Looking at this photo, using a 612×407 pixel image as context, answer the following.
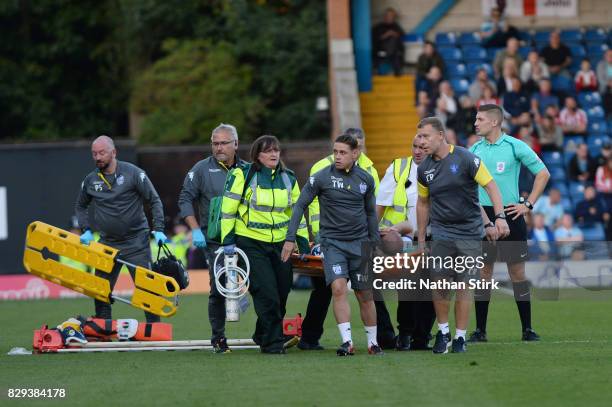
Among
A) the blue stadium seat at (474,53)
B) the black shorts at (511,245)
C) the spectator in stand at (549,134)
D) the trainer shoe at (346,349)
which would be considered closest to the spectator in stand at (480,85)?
the spectator in stand at (549,134)

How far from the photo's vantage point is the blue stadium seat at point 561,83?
27422 millimetres

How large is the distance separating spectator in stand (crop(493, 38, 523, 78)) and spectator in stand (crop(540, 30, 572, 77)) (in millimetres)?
688

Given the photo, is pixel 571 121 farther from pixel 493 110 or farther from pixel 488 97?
pixel 493 110

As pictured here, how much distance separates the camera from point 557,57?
27609 mm

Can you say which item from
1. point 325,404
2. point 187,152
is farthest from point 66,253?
point 187,152

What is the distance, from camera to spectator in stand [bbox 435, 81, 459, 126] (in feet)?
85.1

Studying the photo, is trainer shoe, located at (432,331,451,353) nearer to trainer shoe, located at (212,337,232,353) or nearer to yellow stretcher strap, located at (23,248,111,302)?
trainer shoe, located at (212,337,232,353)

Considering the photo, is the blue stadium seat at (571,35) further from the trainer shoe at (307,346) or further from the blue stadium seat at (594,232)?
the trainer shoe at (307,346)

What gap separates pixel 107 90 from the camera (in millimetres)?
38250

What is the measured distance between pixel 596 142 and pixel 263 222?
15634 millimetres

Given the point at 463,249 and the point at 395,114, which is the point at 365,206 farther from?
the point at 395,114

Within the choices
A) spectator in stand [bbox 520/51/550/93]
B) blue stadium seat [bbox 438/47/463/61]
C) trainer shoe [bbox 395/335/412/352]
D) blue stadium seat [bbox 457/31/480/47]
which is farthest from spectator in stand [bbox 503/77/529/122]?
trainer shoe [bbox 395/335/412/352]

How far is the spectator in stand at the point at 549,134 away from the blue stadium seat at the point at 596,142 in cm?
81

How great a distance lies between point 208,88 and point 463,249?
75.8ft
